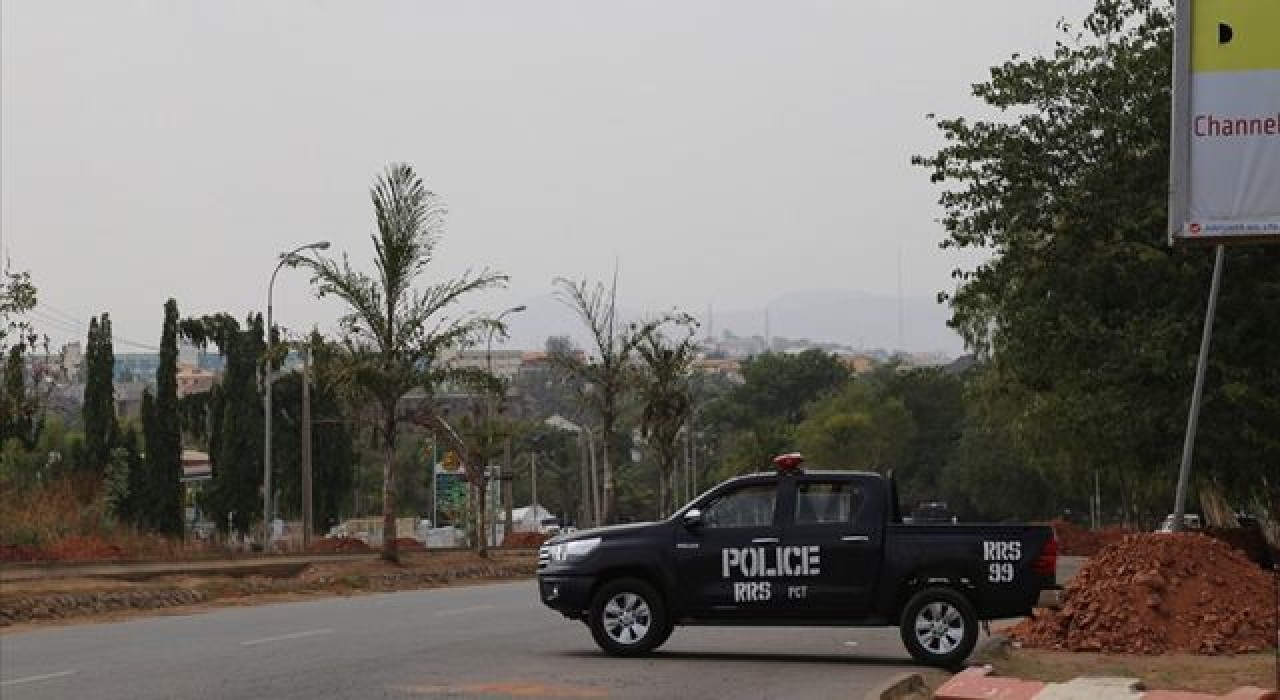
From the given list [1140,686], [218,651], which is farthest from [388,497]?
[1140,686]

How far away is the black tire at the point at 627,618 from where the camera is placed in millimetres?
17984

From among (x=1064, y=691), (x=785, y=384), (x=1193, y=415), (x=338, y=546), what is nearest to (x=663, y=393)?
(x=338, y=546)

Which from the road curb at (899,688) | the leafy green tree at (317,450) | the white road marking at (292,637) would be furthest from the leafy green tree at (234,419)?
the road curb at (899,688)

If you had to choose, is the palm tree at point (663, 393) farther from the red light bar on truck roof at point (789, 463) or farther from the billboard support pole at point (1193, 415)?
the red light bar on truck roof at point (789, 463)

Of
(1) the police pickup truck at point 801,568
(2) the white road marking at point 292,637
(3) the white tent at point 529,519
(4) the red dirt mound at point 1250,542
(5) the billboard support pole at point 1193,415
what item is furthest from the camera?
(3) the white tent at point 529,519

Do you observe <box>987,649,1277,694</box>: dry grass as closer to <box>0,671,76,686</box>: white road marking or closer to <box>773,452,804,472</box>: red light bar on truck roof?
<box>773,452,804,472</box>: red light bar on truck roof

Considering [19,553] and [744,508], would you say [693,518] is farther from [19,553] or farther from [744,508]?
[19,553]

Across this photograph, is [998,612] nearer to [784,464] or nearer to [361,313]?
[784,464]

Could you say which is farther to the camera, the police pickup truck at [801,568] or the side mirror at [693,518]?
the side mirror at [693,518]

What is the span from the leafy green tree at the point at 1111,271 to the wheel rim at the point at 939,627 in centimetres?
1322

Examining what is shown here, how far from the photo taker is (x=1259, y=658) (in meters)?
18.2

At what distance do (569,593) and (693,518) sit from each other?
1462mm

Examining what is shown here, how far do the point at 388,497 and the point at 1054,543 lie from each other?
2362 cm

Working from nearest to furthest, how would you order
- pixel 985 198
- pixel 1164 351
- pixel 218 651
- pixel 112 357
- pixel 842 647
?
pixel 218 651 → pixel 842 647 → pixel 1164 351 → pixel 985 198 → pixel 112 357
